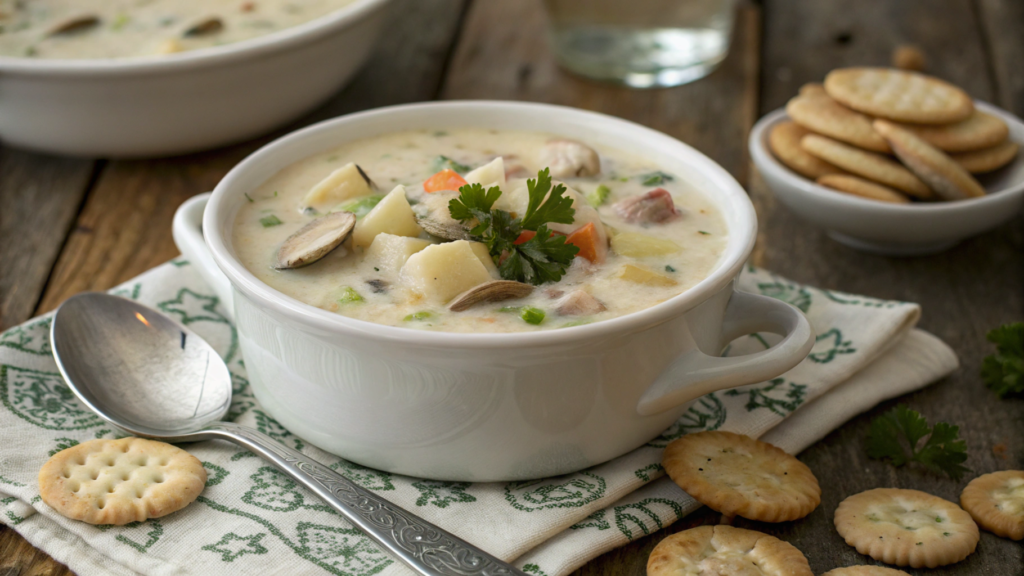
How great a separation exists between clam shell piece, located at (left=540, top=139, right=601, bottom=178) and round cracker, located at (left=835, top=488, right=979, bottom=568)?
97 centimetres

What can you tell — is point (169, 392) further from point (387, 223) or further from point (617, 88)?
point (617, 88)

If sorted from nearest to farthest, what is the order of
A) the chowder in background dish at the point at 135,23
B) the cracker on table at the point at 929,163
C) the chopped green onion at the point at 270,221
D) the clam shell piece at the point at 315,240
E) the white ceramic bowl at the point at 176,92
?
the clam shell piece at the point at 315,240, the chopped green onion at the point at 270,221, the cracker on table at the point at 929,163, the white ceramic bowl at the point at 176,92, the chowder in background dish at the point at 135,23

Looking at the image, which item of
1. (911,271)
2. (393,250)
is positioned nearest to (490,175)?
(393,250)

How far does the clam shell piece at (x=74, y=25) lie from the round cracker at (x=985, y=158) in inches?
113

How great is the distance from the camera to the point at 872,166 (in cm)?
271

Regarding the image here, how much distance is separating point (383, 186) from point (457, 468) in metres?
0.76

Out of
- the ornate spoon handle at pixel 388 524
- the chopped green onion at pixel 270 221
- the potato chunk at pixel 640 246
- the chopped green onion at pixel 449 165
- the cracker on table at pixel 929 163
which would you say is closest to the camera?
the ornate spoon handle at pixel 388 524

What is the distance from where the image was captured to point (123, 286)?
2502mm

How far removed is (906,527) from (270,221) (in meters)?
1.45

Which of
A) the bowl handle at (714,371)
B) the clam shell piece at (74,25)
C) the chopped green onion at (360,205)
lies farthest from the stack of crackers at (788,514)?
the clam shell piece at (74,25)

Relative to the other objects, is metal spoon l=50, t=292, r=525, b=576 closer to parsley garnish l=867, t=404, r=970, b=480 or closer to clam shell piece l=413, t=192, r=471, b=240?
clam shell piece l=413, t=192, r=471, b=240

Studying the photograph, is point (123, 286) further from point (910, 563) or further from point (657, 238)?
point (910, 563)

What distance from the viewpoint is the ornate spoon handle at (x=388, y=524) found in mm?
1606

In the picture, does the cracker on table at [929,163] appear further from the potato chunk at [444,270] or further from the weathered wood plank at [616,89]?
the potato chunk at [444,270]
